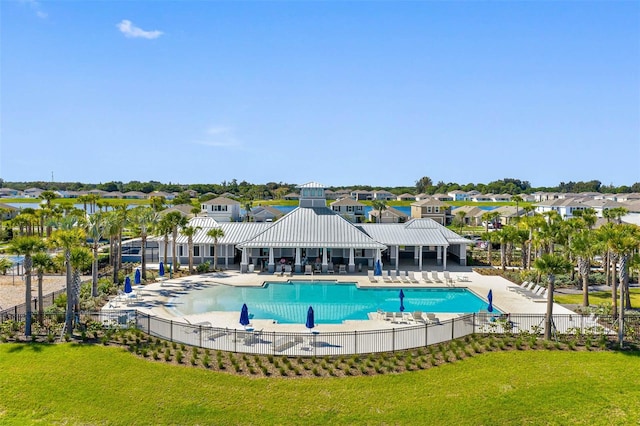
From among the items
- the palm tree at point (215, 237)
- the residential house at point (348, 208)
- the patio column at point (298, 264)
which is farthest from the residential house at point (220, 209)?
the residential house at point (348, 208)

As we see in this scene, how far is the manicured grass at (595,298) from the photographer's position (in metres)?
30.5

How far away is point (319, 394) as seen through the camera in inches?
688

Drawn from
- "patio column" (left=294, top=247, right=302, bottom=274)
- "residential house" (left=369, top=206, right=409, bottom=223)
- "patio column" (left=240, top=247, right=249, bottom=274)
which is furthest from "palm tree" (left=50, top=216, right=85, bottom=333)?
"residential house" (left=369, top=206, right=409, bottom=223)

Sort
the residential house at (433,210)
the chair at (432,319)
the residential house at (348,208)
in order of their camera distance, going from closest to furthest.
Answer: the chair at (432,319), the residential house at (348,208), the residential house at (433,210)

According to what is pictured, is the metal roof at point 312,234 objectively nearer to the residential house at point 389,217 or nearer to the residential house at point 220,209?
the residential house at point 220,209

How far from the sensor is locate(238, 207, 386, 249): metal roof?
4206 centimetres

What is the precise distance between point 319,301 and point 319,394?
50.1 ft

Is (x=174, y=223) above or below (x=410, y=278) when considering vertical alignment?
above

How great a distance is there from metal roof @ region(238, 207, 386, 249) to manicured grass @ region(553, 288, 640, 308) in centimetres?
1530

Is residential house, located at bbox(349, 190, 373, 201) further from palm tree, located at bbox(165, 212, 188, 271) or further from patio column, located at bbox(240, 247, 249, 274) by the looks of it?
palm tree, located at bbox(165, 212, 188, 271)

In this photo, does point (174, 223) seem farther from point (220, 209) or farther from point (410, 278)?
point (410, 278)

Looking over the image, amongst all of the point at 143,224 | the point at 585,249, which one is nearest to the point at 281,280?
the point at 143,224

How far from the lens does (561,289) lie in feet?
117

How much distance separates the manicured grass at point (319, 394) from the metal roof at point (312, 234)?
22.5 meters
